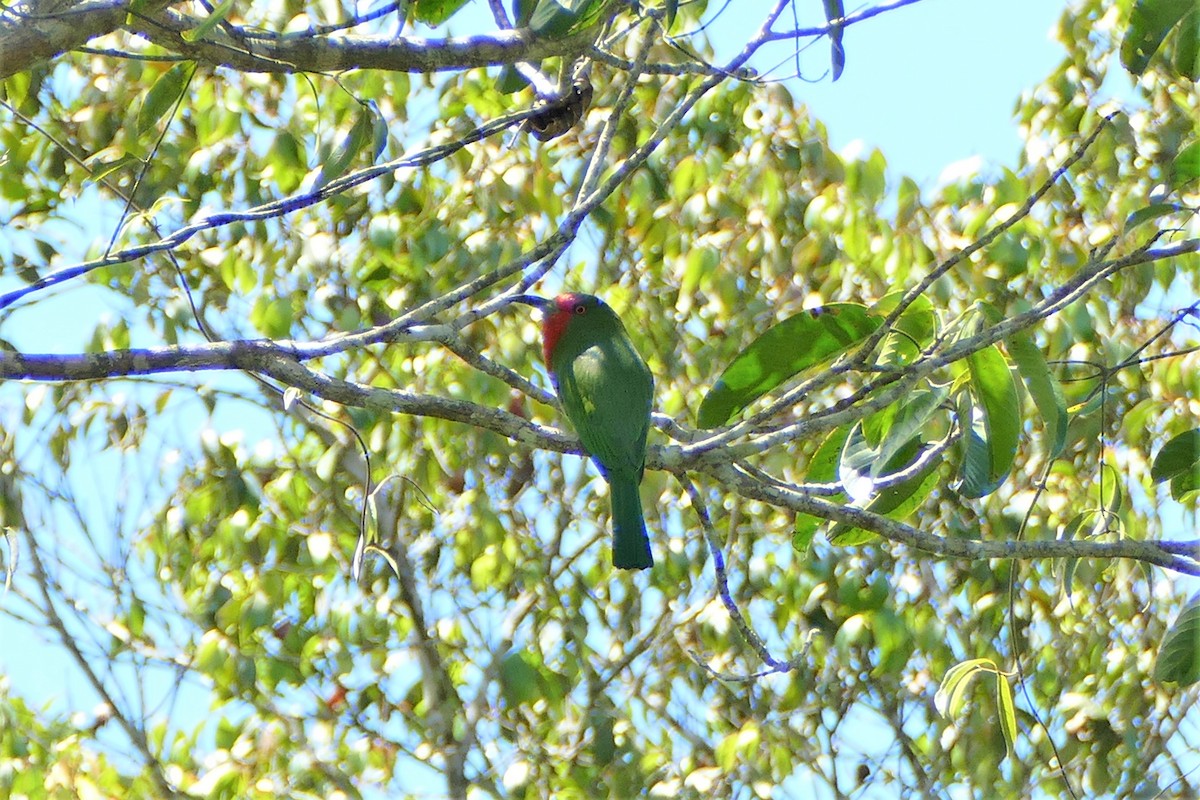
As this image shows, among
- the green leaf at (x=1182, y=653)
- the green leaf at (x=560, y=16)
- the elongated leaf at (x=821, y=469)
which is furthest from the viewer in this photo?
the elongated leaf at (x=821, y=469)

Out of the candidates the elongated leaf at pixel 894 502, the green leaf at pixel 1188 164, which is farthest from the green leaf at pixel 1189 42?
the elongated leaf at pixel 894 502

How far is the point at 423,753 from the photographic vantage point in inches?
193

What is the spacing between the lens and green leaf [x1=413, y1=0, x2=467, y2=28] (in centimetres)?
238

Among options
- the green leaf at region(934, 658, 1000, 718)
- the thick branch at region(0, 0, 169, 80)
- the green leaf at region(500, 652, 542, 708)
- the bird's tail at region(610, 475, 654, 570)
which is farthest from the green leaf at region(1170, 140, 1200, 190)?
the green leaf at region(500, 652, 542, 708)

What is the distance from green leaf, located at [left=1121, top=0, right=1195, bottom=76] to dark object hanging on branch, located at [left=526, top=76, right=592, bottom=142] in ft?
3.27

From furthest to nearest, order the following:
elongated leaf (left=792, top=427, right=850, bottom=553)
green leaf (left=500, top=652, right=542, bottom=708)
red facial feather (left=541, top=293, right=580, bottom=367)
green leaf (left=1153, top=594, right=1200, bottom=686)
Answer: green leaf (left=500, top=652, right=542, bottom=708)
red facial feather (left=541, top=293, right=580, bottom=367)
elongated leaf (left=792, top=427, right=850, bottom=553)
green leaf (left=1153, top=594, right=1200, bottom=686)

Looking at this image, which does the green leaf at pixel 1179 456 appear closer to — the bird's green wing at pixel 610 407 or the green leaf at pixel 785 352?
the green leaf at pixel 785 352

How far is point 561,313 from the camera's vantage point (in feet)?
12.4

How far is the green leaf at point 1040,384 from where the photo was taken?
239 cm

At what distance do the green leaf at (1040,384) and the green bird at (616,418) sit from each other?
0.88 metres

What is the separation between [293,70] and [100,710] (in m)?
3.66

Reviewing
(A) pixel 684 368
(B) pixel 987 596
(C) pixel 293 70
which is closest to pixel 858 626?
(B) pixel 987 596

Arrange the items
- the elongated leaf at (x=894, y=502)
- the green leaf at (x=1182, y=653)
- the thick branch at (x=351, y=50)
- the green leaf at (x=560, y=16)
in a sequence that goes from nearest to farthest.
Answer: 1. the green leaf at (x=560, y=16)
2. the thick branch at (x=351, y=50)
3. the green leaf at (x=1182, y=653)
4. the elongated leaf at (x=894, y=502)

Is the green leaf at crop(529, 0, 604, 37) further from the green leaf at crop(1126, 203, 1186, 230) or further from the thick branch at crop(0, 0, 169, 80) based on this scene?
the green leaf at crop(1126, 203, 1186, 230)
